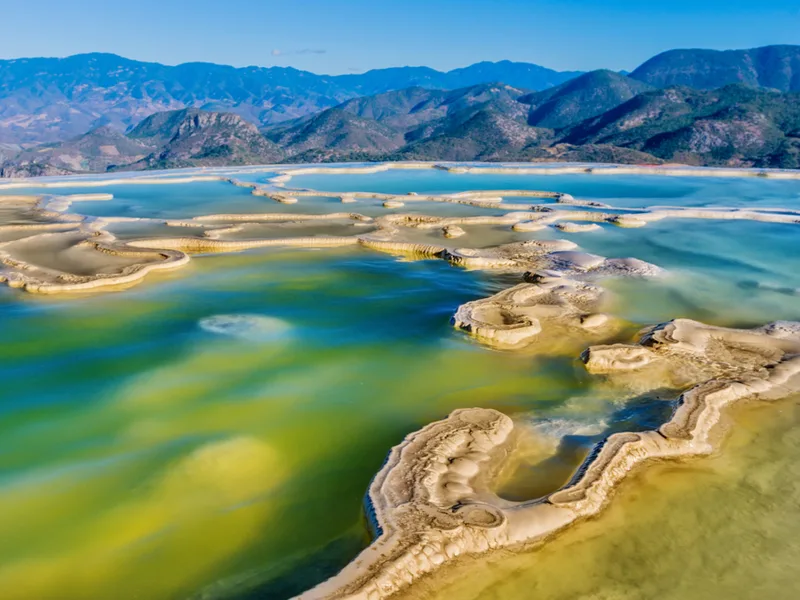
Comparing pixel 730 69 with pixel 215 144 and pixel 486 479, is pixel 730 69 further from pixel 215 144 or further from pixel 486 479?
pixel 486 479

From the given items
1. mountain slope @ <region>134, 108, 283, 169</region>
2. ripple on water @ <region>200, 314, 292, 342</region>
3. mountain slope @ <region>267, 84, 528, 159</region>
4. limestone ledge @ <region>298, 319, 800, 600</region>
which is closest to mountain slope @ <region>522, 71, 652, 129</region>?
mountain slope @ <region>267, 84, 528, 159</region>

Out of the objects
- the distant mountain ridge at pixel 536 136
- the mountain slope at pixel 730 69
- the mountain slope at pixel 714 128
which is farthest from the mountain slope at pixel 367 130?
the mountain slope at pixel 730 69

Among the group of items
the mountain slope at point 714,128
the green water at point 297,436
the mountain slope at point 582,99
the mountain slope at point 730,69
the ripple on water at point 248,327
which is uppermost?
the mountain slope at point 730,69

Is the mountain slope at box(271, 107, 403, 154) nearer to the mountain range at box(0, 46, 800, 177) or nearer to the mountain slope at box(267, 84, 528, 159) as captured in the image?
the mountain slope at box(267, 84, 528, 159)

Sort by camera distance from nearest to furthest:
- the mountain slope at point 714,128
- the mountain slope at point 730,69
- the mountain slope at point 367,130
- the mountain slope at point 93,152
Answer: the mountain slope at point 714,128 < the mountain slope at point 367,130 < the mountain slope at point 93,152 < the mountain slope at point 730,69

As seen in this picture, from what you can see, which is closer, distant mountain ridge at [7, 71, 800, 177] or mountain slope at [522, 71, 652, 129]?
distant mountain ridge at [7, 71, 800, 177]

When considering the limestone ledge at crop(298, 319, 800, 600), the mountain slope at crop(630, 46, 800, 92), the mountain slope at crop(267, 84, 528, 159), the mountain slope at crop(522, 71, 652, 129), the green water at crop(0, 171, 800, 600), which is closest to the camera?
the limestone ledge at crop(298, 319, 800, 600)

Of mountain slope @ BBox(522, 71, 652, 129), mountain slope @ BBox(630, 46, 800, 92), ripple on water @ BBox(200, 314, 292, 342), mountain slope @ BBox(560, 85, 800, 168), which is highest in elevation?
mountain slope @ BBox(630, 46, 800, 92)

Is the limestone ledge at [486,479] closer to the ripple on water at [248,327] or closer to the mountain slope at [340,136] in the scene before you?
the ripple on water at [248,327]
